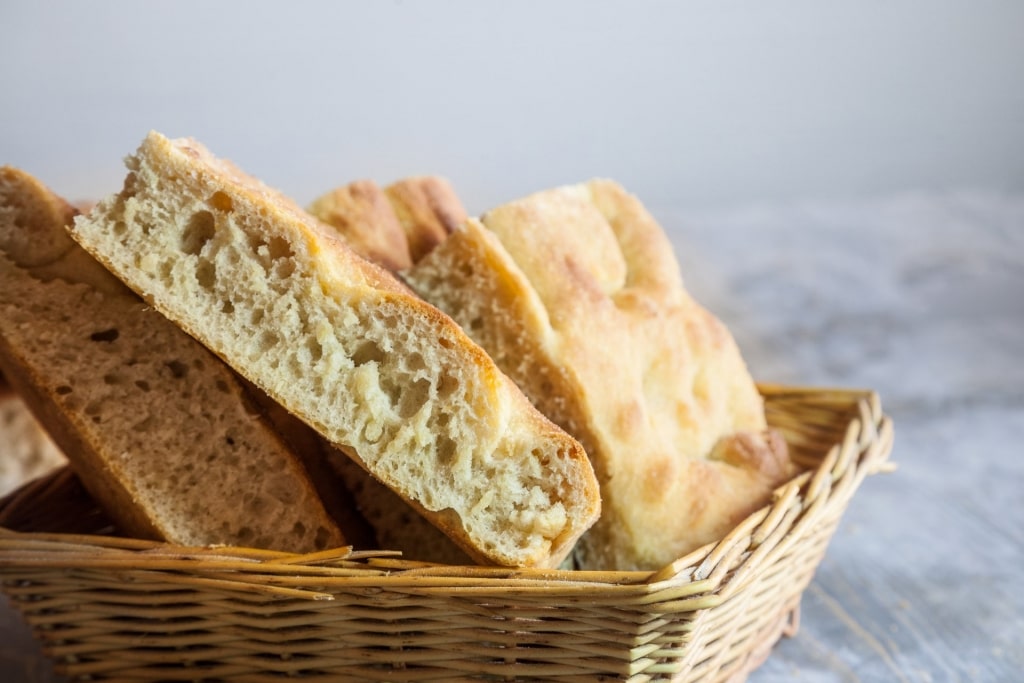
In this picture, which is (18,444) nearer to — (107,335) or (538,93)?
(107,335)

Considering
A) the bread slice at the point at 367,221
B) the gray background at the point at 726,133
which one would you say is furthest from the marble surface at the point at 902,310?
the bread slice at the point at 367,221

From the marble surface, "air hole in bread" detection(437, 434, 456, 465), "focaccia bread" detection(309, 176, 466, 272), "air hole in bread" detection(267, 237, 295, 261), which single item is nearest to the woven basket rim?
"air hole in bread" detection(437, 434, 456, 465)

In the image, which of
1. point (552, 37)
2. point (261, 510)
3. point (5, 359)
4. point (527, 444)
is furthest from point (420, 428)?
point (552, 37)

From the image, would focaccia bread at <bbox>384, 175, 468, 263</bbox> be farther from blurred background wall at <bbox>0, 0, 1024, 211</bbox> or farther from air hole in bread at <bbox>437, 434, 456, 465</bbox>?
blurred background wall at <bbox>0, 0, 1024, 211</bbox>

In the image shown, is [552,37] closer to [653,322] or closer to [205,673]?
[653,322]

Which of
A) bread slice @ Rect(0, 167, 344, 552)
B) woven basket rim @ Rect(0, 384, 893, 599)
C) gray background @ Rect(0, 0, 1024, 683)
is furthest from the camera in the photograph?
gray background @ Rect(0, 0, 1024, 683)

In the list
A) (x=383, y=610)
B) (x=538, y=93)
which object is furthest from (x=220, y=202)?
(x=538, y=93)
